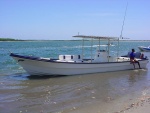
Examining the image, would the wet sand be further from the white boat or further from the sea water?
the white boat

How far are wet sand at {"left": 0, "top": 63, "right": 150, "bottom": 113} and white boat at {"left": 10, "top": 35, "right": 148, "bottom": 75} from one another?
75 centimetres

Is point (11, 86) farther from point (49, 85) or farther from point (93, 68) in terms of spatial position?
point (93, 68)

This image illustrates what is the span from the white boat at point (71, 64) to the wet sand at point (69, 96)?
748mm

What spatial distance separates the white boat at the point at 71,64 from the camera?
17.6 metres

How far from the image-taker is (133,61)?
22641mm

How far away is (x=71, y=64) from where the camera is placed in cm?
1841

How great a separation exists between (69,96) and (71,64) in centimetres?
635

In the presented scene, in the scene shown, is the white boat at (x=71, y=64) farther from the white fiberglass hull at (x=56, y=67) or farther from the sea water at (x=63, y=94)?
the sea water at (x=63, y=94)

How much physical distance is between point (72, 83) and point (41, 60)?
2.82 metres

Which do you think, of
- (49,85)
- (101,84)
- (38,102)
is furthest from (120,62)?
(38,102)

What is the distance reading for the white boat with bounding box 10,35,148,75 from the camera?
57.6ft

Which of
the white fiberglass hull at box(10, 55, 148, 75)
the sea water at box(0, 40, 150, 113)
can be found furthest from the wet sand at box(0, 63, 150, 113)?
the white fiberglass hull at box(10, 55, 148, 75)

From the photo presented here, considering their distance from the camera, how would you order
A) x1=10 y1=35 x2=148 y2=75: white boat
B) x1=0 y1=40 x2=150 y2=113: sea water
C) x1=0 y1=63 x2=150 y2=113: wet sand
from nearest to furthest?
x1=0 y1=63 x2=150 y2=113: wet sand → x1=0 y1=40 x2=150 y2=113: sea water → x1=10 y1=35 x2=148 y2=75: white boat

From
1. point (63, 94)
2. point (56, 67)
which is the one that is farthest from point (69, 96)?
point (56, 67)
